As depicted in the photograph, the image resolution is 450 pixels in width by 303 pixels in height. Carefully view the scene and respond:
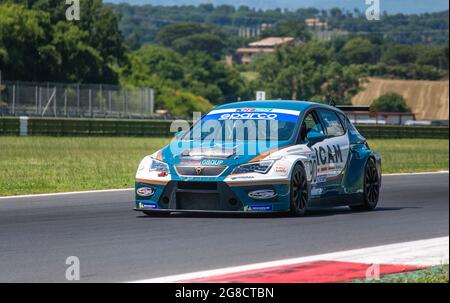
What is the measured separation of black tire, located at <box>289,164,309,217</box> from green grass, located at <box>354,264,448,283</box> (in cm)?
457

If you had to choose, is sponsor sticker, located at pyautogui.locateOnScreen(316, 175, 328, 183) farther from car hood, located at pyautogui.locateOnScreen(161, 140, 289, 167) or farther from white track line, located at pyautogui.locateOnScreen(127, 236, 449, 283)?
white track line, located at pyautogui.locateOnScreen(127, 236, 449, 283)

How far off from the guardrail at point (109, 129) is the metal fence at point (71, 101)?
9.04 meters

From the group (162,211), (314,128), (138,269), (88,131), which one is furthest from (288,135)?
(88,131)

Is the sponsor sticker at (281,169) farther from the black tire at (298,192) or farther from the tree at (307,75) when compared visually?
the tree at (307,75)

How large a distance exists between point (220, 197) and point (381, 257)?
3.89 metres

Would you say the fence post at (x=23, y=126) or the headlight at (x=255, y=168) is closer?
the headlight at (x=255, y=168)

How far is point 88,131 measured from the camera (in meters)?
52.0

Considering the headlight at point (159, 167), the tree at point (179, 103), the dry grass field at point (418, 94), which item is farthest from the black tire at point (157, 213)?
the dry grass field at point (418, 94)

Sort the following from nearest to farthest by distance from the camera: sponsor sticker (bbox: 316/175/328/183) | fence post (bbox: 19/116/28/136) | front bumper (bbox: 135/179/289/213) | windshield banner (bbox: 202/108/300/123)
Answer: front bumper (bbox: 135/179/289/213)
sponsor sticker (bbox: 316/175/328/183)
windshield banner (bbox: 202/108/300/123)
fence post (bbox: 19/116/28/136)

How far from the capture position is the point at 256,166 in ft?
43.4

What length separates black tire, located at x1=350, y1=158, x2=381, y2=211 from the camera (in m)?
15.0

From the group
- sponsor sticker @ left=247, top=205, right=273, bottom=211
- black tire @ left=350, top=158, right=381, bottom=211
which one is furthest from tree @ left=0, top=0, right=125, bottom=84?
sponsor sticker @ left=247, top=205, right=273, bottom=211

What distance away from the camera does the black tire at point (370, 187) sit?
49.3 ft

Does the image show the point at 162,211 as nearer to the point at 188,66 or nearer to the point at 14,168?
the point at 14,168
